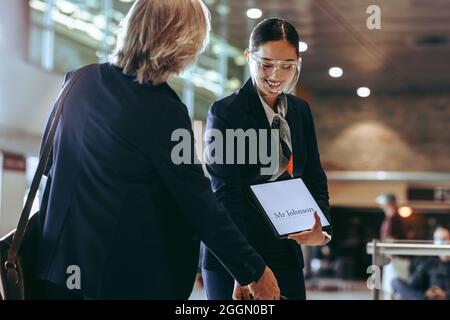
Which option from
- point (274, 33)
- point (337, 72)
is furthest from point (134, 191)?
point (337, 72)

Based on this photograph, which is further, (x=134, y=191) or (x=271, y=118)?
(x=271, y=118)

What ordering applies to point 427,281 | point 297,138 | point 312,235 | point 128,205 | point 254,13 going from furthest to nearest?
point 254,13 → point 427,281 → point 297,138 → point 312,235 → point 128,205

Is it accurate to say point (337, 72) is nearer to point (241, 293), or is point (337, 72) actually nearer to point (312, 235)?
point (312, 235)

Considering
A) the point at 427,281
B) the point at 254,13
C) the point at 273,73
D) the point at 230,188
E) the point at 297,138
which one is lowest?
the point at 230,188

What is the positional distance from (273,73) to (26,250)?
0.67 meters

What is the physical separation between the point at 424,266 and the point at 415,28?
3.08m

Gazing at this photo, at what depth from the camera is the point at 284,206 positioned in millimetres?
1723

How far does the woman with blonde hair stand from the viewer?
1.42m

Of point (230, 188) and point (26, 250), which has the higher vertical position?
point (230, 188)

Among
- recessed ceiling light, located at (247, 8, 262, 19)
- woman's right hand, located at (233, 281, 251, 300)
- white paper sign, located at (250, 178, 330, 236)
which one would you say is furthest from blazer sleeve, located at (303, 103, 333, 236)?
recessed ceiling light, located at (247, 8, 262, 19)

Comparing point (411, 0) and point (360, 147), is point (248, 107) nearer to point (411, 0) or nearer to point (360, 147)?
point (411, 0)

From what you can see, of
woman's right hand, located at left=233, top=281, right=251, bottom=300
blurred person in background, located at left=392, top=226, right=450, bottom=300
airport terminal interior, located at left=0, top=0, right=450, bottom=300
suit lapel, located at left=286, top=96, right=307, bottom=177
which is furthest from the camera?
airport terminal interior, located at left=0, top=0, right=450, bottom=300

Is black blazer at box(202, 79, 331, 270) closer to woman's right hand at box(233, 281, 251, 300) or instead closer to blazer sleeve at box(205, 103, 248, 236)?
blazer sleeve at box(205, 103, 248, 236)

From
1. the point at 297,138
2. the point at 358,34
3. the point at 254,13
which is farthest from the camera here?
the point at 358,34
